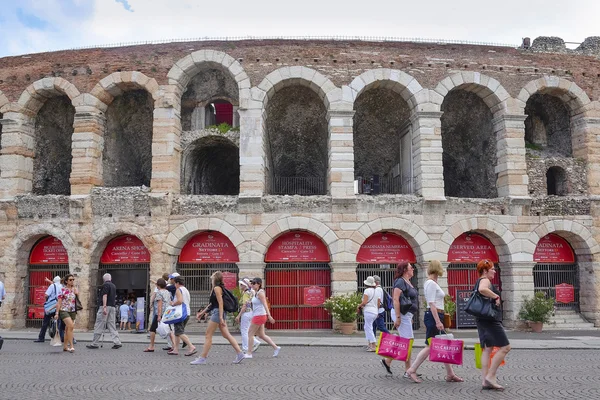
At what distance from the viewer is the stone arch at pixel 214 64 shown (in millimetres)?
18536

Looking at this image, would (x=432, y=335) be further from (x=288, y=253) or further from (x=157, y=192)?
(x=157, y=192)

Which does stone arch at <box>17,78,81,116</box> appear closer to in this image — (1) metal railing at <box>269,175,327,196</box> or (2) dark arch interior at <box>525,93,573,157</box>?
(1) metal railing at <box>269,175,327,196</box>

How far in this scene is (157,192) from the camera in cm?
1809

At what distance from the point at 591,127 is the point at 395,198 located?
24.7 feet

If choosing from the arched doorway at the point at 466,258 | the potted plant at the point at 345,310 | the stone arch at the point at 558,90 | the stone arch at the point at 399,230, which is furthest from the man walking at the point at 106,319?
the stone arch at the point at 558,90

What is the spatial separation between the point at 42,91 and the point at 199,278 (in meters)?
8.57

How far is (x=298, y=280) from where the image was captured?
60.0 ft

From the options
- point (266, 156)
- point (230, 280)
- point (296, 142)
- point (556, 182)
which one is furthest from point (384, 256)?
point (556, 182)

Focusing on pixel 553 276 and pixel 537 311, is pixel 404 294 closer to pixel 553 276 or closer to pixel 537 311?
pixel 537 311

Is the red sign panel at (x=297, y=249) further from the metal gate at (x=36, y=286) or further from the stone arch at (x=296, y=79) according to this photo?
the metal gate at (x=36, y=286)

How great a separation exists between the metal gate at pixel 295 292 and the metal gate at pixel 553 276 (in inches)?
291

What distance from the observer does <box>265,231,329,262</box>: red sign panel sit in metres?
18.2

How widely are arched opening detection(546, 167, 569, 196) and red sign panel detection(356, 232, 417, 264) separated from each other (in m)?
5.91

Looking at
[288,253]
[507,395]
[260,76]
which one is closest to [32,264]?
[288,253]
